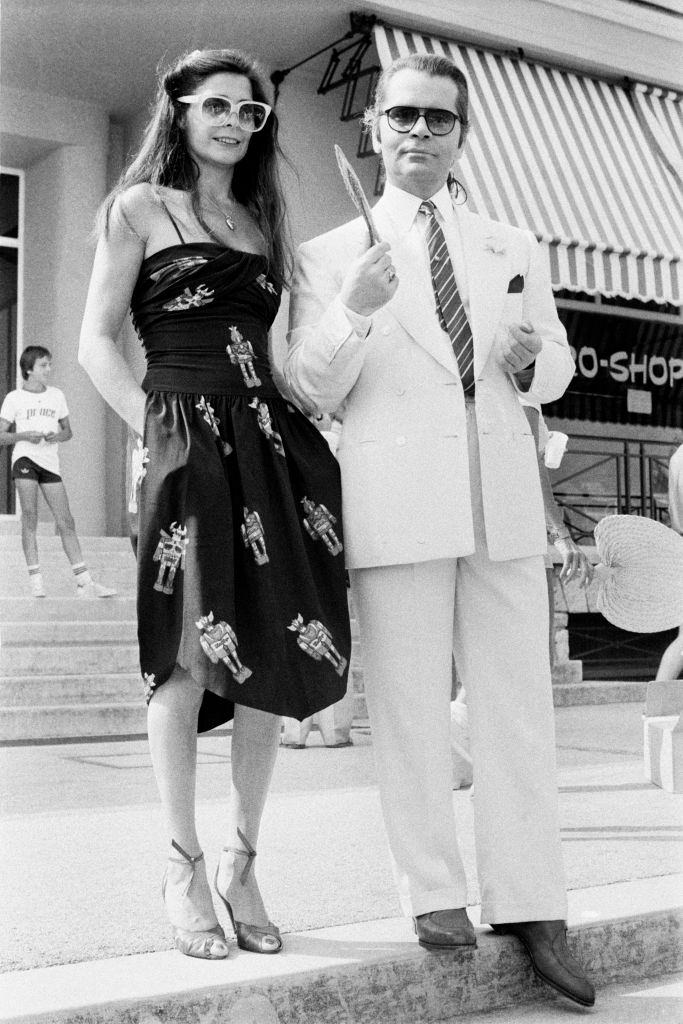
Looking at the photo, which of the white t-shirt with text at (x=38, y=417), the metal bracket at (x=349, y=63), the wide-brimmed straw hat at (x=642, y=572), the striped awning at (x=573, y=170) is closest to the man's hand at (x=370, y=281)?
the wide-brimmed straw hat at (x=642, y=572)

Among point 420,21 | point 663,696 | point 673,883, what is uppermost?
point 420,21

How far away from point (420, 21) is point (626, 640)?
555cm

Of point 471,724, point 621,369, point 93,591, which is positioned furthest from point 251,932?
point 621,369

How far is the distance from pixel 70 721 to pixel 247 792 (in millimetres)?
4160

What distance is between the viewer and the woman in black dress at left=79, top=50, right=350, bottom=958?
2689 millimetres

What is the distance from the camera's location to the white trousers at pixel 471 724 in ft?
9.37

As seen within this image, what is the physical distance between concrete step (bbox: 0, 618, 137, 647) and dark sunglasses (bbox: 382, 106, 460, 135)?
5208 millimetres

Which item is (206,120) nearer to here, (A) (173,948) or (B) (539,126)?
(A) (173,948)

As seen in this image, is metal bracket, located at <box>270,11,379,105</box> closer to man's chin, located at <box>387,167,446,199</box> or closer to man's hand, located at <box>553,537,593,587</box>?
man's hand, located at <box>553,537,593,587</box>

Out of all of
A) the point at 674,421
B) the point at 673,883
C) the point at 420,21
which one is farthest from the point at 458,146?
the point at 674,421

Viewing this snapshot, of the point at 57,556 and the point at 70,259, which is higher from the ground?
the point at 70,259

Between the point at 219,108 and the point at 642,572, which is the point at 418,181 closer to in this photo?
the point at 219,108

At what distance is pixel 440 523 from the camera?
284 centimetres

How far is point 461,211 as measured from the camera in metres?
3.12
